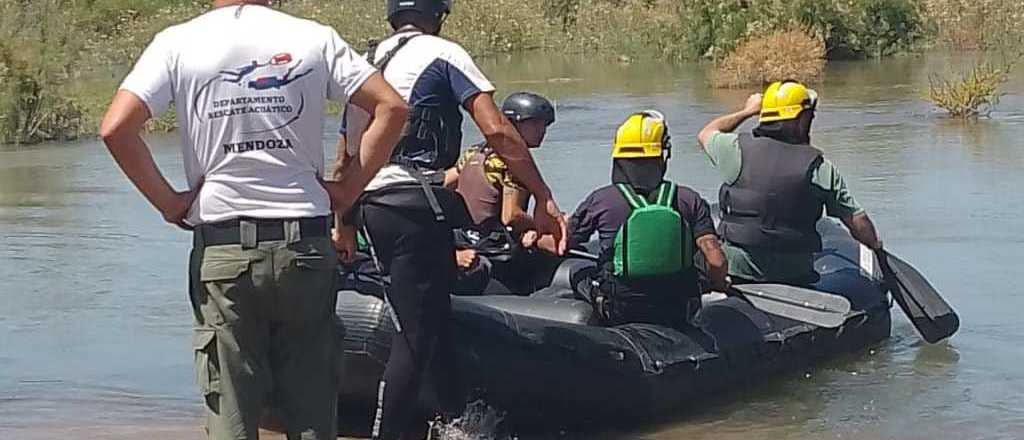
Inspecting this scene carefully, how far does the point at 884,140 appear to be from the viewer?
19109mm

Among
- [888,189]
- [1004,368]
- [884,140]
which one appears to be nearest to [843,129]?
[884,140]

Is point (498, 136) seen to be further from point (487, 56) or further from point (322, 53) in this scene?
point (487, 56)

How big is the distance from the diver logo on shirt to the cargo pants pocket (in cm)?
54

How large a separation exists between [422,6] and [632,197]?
169 cm

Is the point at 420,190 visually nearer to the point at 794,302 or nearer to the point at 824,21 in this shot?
the point at 794,302

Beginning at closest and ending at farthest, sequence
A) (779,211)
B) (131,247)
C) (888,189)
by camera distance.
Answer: (779,211)
(131,247)
(888,189)

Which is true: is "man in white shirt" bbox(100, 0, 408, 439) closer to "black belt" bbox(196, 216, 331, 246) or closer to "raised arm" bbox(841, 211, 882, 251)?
"black belt" bbox(196, 216, 331, 246)

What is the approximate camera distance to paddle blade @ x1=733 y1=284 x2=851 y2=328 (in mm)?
7723

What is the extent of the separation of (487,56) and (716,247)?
3545 centimetres

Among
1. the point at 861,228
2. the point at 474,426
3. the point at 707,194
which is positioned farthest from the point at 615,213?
the point at 707,194

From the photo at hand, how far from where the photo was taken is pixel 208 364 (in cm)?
432

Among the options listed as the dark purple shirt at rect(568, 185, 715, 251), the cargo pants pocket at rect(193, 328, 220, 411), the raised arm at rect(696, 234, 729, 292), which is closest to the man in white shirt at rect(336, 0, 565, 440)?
the cargo pants pocket at rect(193, 328, 220, 411)

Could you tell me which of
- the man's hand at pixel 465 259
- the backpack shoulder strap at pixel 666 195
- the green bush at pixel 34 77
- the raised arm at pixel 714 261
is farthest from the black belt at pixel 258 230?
the green bush at pixel 34 77

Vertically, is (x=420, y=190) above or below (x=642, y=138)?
above
